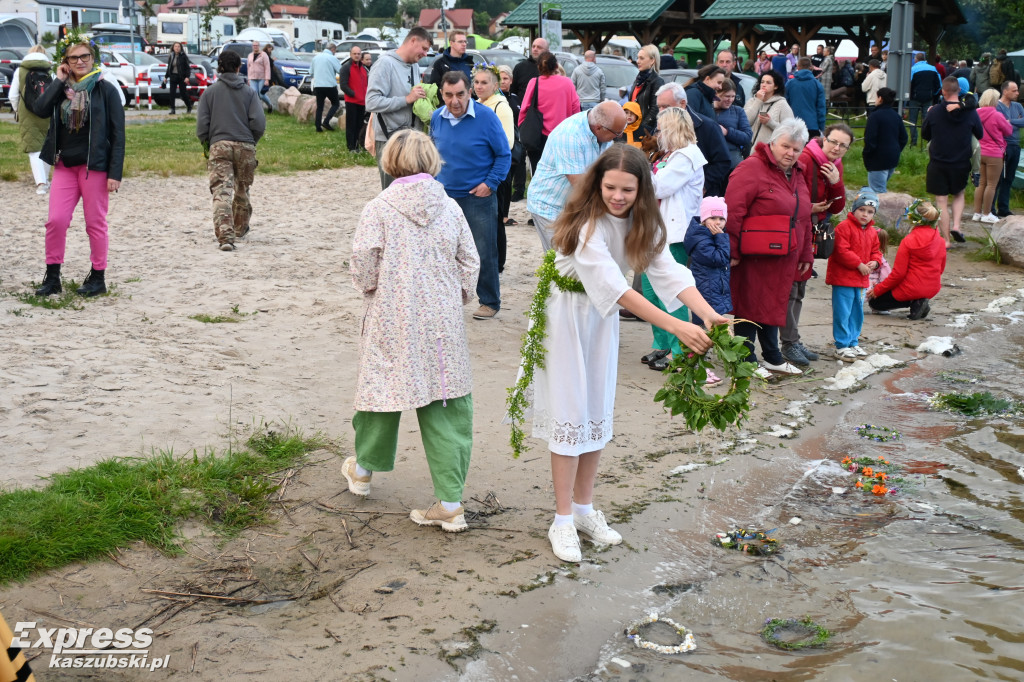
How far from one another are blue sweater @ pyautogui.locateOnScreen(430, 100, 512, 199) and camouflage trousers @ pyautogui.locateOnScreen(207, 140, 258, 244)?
11.0ft

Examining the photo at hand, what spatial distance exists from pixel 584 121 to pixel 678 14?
1055 inches

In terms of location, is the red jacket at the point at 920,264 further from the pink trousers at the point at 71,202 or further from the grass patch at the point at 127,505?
the pink trousers at the point at 71,202

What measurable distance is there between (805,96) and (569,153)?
891 centimetres

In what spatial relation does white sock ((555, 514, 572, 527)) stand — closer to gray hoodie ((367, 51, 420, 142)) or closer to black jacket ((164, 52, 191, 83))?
gray hoodie ((367, 51, 420, 142))

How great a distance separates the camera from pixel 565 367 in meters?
4.58

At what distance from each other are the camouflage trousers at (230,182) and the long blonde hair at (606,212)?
275 inches

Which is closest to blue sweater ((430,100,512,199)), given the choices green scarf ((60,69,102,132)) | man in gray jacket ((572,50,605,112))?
green scarf ((60,69,102,132))

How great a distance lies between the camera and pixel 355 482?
5223 mm

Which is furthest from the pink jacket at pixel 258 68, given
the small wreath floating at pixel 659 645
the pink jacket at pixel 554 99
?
the small wreath floating at pixel 659 645

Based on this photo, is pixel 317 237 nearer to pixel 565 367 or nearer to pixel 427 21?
pixel 565 367

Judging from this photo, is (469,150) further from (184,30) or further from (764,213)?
(184,30)

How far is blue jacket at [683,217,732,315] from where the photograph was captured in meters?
7.29

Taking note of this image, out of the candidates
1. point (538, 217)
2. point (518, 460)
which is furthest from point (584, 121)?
point (518, 460)

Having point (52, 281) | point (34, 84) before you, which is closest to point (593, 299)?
point (52, 281)
